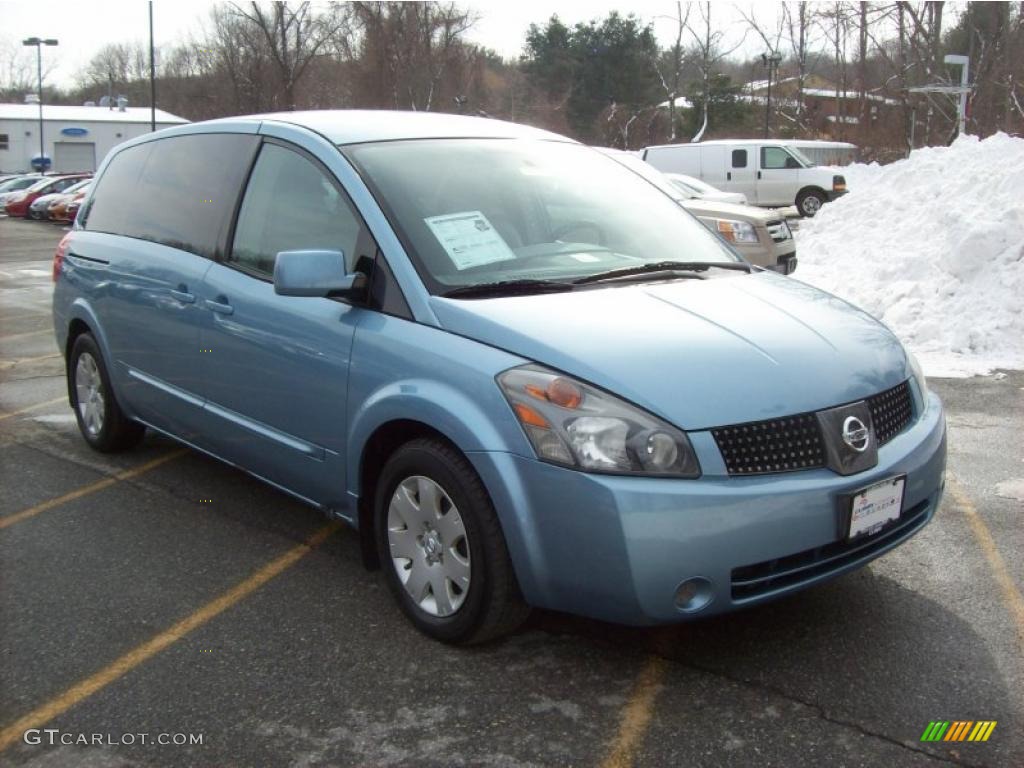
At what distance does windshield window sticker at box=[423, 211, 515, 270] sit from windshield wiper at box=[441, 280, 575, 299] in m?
0.14

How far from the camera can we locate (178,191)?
197 inches

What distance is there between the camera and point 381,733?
295cm

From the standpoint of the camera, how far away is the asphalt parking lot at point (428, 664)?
2.87 meters

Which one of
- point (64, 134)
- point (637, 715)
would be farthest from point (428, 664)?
point (64, 134)

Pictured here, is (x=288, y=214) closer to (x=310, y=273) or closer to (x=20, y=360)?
(x=310, y=273)

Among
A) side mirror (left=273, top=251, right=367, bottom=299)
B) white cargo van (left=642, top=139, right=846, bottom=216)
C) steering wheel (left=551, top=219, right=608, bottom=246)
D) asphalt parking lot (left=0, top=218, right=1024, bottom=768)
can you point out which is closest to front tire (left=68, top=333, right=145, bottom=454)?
asphalt parking lot (left=0, top=218, right=1024, bottom=768)

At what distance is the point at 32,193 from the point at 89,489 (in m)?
38.0

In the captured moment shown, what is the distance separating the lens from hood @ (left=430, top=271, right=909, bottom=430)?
3037mm

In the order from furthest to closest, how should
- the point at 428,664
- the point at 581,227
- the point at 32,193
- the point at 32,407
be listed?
the point at 32,193, the point at 32,407, the point at 581,227, the point at 428,664

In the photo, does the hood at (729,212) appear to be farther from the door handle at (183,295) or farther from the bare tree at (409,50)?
the bare tree at (409,50)

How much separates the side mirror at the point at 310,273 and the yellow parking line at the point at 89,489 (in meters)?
2.18

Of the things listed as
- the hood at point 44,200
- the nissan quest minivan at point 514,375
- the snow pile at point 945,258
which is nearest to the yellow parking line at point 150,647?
the nissan quest minivan at point 514,375

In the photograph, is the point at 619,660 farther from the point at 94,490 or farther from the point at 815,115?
the point at 815,115

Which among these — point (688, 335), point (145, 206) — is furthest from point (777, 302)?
point (145, 206)
